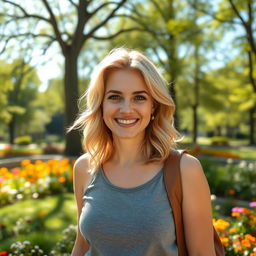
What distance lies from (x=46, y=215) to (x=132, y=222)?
432cm

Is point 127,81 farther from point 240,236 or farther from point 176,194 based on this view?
point 240,236

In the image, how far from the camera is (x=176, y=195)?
1860mm

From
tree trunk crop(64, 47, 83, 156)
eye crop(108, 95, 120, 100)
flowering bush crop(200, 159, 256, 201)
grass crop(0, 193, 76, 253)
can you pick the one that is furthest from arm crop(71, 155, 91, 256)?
tree trunk crop(64, 47, 83, 156)

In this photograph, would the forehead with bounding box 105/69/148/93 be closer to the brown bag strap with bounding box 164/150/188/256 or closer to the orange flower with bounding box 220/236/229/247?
the brown bag strap with bounding box 164/150/188/256

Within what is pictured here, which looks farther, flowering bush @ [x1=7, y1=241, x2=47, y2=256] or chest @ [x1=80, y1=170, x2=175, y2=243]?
flowering bush @ [x1=7, y1=241, x2=47, y2=256]

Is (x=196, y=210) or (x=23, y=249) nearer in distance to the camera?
(x=196, y=210)

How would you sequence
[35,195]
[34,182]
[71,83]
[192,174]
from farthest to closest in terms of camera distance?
[71,83]
[34,182]
[35,195]
[192,174]

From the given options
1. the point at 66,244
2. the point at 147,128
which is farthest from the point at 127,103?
the point at 66,244

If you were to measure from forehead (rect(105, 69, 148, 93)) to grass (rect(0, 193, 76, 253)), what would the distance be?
2.65 m

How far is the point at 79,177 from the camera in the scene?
229 centimetres

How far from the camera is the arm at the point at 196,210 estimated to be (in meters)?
1.83

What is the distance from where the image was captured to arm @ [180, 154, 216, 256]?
183 centimetres

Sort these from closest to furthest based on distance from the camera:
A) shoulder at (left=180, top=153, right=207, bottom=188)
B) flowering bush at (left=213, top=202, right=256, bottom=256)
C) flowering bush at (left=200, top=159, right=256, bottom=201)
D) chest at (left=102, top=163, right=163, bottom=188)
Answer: shoulder at (left=180, top=153, right=207, bottom=188), chest at (left=102, top=163, right=163, bottom=188), flowering bush at (left=213, top=202, right=256, bottom=256), flowering bush at (left=200, top=159, right=256, bottom=201)

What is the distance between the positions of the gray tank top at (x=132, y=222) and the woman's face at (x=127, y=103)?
0.33 m
